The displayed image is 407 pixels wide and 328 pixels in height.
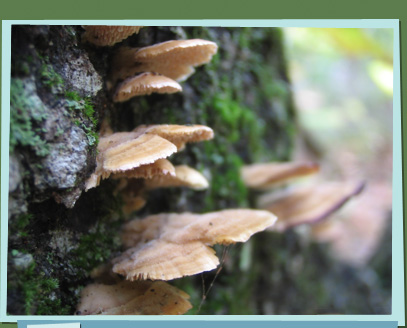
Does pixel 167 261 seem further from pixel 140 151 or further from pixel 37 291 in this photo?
pixel 37 291

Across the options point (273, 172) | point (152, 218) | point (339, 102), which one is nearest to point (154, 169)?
point (152, 218)

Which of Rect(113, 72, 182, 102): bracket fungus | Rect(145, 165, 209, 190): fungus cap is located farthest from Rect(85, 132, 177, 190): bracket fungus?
Rect(145, 165, 209, 190): fungus cap

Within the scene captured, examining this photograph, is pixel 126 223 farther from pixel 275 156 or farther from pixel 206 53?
pixel 275 156

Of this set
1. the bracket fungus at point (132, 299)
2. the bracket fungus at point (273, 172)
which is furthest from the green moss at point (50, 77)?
the bracket fungus at point (273, 172)

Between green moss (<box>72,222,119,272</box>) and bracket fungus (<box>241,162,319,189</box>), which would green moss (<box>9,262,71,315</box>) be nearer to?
green moss (<box>72,222,119,272</box>)

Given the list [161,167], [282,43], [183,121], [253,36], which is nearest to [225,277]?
[183,121]

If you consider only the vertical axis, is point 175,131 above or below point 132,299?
above

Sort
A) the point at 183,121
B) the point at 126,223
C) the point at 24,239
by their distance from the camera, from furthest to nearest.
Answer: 1. the point at 183,121
2. the point at 126,223
3. the point at 24,239
